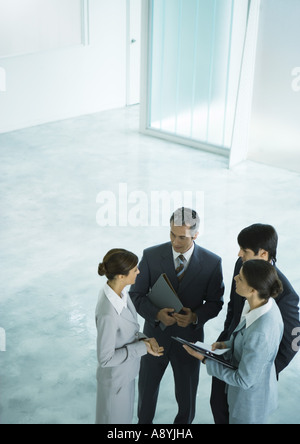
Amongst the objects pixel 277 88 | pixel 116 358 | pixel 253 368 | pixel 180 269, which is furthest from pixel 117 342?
pixel 277 88

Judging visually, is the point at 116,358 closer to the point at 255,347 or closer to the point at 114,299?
the point at 114,299

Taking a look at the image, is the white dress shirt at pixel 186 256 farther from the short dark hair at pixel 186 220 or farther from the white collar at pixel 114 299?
the white collar at pixel 114 299

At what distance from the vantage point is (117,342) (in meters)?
3.05

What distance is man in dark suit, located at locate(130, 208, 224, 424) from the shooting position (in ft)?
11.1

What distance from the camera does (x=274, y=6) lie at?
762 cm

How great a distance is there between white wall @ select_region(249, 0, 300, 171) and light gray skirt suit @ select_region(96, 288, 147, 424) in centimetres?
561

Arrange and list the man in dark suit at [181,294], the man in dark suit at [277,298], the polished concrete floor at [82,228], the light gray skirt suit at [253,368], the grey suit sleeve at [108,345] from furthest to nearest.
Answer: the polished concrete floor at [82,228], the man in dark suit at [181,294], the man in dark suit at [277,298], the grey suit sleeve at [108,345], the light gray skirt suit at [253,368]

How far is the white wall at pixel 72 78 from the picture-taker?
31.7 feet

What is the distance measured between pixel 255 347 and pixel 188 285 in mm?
752

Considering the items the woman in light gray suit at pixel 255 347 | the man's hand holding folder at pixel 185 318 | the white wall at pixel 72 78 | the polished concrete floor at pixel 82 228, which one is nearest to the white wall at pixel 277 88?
the polished concrete floor at pixel 82 228

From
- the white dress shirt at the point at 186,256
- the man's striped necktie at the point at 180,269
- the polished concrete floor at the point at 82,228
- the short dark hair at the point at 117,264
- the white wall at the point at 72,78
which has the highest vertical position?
the short dark hair at the point at 117,264

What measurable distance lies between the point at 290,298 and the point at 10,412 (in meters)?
2.13

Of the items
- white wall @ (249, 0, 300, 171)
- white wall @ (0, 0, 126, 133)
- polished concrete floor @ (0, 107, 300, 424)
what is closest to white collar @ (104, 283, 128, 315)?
polished concrete floor @ (0, 107, 300, 424)
